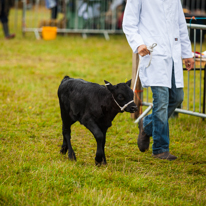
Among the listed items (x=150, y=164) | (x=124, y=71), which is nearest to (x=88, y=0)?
(x=124, y=71)

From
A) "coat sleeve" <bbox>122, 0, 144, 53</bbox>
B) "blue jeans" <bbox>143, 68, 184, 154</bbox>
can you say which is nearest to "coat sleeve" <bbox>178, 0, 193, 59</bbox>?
"blue jeans" <bbox>143, 68, 184, 154</bbox>

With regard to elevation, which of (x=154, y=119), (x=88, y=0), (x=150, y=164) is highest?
(x=88, y=0)

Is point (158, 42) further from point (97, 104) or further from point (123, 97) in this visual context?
point (97, 104)

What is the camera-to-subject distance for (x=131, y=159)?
4.54 meters

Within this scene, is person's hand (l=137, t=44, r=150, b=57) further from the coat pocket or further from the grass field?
the grass field

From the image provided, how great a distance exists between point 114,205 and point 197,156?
6.51 ft

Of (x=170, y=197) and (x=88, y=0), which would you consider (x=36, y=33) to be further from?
(x=170, y=197)

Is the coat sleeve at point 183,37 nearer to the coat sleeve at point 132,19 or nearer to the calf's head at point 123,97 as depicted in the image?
the coat sleeve at point 132,19

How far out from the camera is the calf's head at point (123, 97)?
140 inches

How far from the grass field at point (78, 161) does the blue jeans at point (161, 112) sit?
0.25 metres

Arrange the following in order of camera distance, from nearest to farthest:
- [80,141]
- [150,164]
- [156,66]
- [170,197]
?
1. [170,197]
2. [156,66]
3. [150,164]
4. [80,141]

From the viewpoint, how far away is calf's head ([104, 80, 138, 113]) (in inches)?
140

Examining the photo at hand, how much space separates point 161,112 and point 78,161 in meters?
1.13

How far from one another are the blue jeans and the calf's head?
65 centimetres
